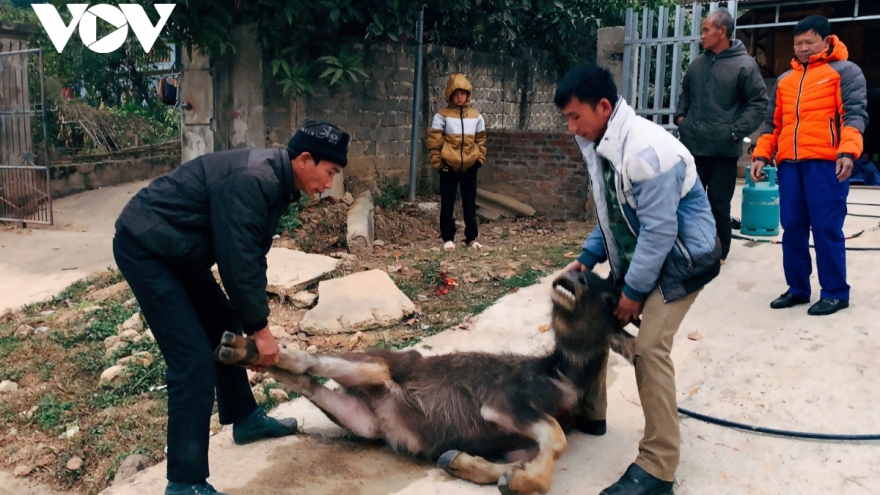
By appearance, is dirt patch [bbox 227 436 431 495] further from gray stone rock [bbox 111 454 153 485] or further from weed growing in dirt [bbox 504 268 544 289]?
weed growing in dirt [bbox 504 268 544 289]

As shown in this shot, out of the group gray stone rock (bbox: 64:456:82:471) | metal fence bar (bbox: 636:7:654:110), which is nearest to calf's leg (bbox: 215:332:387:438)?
gray stone rock (bbox: 64:456:82:471)

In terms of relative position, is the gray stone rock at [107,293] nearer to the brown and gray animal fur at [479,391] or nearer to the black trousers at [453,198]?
the black trousers at [453,198]

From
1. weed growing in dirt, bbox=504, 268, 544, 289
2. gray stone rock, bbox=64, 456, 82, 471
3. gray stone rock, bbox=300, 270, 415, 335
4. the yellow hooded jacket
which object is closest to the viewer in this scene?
gray stone rock, bbox=64, 456, 82, 471

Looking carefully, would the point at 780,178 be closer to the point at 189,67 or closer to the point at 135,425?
the point at 135,425

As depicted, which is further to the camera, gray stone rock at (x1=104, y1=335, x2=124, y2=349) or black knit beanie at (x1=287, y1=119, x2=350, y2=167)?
gray stone rock at (x1=104, y1=335, x2=124, y2=349)

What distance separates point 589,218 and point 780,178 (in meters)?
4.59

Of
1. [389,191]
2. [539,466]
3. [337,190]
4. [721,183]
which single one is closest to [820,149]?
[721,183]

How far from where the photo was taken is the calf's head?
313 cm

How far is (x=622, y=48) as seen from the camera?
8.55m

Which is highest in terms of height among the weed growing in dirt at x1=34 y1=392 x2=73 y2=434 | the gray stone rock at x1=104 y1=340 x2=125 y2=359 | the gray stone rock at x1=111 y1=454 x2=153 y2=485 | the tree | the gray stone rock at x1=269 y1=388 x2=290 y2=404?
the tree

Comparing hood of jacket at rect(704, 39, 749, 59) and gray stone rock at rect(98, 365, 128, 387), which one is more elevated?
hood of jacket at rect(704, 39, 749, 59)

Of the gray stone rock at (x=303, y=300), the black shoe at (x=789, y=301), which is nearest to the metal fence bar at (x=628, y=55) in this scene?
the black shoe at (x=789, y=301)

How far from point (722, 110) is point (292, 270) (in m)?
3.91

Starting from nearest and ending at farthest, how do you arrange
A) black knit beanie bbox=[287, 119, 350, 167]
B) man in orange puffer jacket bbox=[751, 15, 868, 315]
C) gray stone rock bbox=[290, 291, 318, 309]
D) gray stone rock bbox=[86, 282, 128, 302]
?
1. black knit beanie bbox=[287, 119, 350, 167]
2. man in orange puffer jacket bbox=[751, 15, 868, 315]
3. gray stone rock bbox=[290, 291, 318, 309]
4. gray stone rock bbox=[86, 282, 128, 302]
